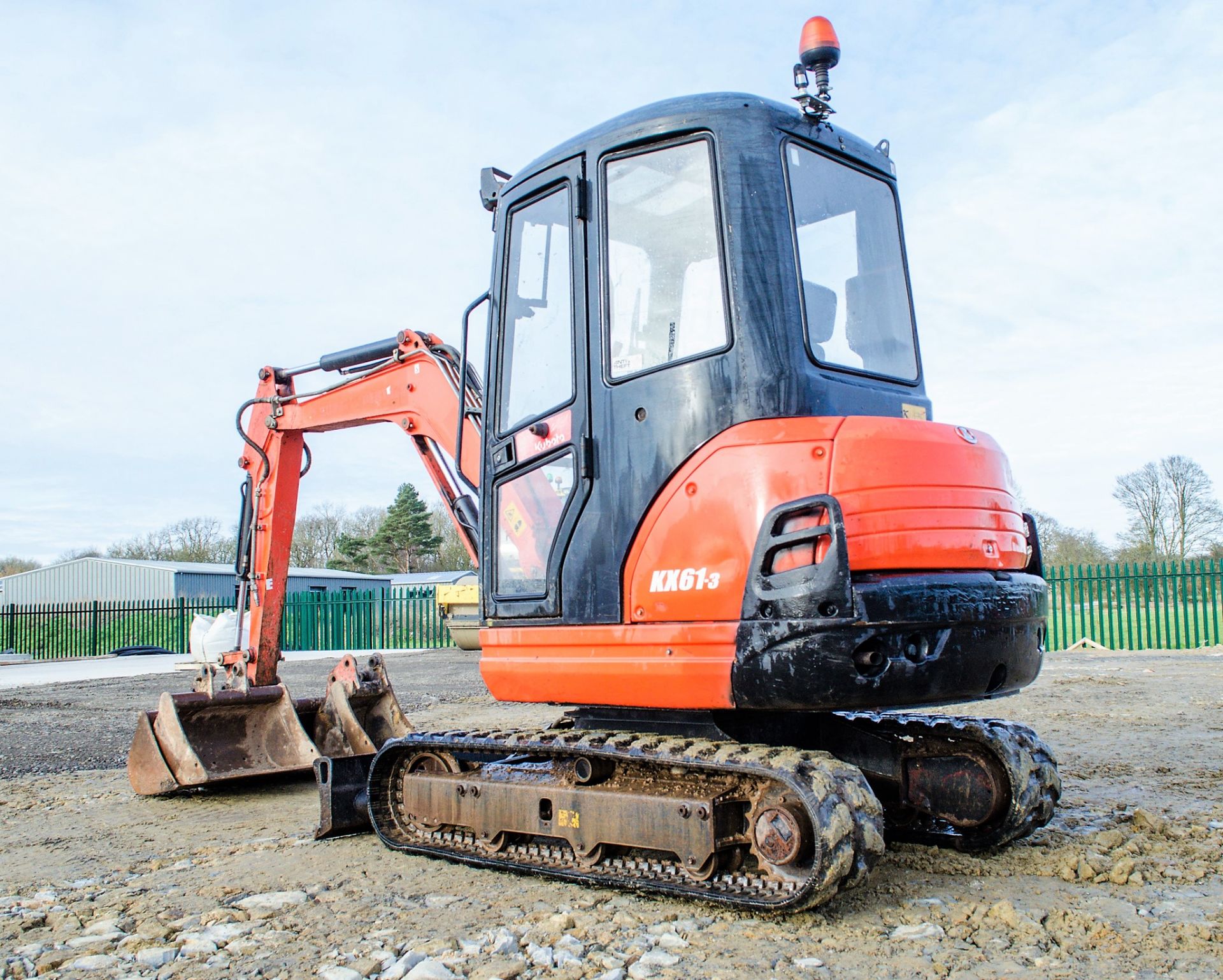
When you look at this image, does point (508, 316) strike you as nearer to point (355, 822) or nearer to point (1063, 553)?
point (355, 822)

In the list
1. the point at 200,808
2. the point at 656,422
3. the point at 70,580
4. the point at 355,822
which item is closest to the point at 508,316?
the point at 656,422

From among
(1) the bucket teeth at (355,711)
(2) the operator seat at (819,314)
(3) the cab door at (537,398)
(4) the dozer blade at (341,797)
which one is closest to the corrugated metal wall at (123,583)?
(1) the bucket teeth at (355,711)

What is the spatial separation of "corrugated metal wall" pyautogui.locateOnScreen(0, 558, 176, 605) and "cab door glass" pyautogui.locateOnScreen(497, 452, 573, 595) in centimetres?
4091

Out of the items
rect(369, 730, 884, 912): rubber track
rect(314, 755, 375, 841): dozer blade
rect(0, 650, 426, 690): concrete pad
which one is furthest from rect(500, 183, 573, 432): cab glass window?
rect(0, 650, 426, 690): concrete pad

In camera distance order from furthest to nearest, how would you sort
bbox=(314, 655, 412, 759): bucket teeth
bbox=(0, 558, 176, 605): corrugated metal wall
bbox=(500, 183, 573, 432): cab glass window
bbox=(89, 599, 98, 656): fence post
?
bbox=(0, 558, 176, 605): corrugated metal wall, bbox=(89, 599, 98, 656): fence post, bbox=(314, 655, 412, 759): bucket teeth, bbox=(500, 183, 573, 432): cab glass window

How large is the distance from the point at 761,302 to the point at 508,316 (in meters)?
1.34

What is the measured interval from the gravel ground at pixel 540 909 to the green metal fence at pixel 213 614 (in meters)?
19.7

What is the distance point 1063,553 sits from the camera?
3694 centimetres

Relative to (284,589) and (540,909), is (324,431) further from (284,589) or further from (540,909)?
(540,909)

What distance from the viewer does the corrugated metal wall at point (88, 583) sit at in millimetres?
44031

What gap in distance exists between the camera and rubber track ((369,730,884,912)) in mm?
3281

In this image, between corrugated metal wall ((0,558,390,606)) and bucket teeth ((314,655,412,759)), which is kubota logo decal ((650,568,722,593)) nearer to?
bucket teeth ((314,655,412,759))

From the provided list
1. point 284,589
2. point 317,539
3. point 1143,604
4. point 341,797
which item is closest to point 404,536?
point 317,539

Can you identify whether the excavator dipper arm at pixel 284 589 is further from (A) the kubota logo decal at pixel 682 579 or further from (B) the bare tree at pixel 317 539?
(B) the bare tree at pixel 317 539
